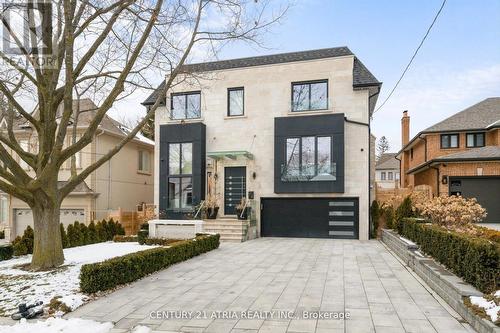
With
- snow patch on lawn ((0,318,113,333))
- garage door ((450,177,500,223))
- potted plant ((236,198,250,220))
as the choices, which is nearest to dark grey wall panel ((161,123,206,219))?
potted plant ((236,198,250,220))

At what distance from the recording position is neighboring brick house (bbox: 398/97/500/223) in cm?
1800

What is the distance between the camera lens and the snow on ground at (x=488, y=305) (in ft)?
13.8

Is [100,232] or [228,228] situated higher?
[228,228]

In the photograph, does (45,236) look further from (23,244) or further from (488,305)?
(488,305)

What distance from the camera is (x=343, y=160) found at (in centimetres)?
1512


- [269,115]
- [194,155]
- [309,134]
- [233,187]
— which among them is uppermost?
[269,115]

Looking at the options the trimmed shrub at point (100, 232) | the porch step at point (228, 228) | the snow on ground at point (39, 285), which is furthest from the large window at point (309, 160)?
the snow on ground at point (39, 285)

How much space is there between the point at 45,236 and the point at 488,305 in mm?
8805

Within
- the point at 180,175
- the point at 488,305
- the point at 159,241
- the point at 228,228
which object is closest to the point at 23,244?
the point at 159,241

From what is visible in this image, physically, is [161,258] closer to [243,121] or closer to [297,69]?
[243,121]

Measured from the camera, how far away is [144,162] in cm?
2314

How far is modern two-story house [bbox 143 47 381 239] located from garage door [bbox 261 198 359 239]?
44 mm

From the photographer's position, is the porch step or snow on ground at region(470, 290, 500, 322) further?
the porch step

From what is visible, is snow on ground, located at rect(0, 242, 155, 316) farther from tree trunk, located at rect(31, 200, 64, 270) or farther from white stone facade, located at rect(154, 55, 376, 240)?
white stone facade, located at rect(154, 55, 376, 240)
